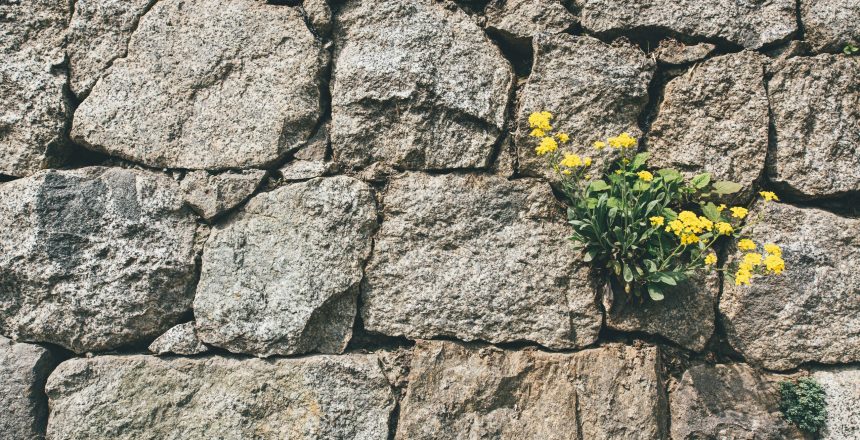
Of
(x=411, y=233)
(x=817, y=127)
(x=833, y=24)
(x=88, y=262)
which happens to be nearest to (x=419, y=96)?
(x=411, y=233)

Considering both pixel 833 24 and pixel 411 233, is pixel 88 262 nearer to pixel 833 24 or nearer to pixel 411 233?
pixel 411 233

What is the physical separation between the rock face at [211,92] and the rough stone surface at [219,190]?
5 cm

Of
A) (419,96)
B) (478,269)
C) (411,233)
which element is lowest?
(478,269)

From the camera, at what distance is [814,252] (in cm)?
224

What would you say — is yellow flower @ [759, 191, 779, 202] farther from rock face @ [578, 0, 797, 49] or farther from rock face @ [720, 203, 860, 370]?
rock face @ [578, 0, 797, 49]

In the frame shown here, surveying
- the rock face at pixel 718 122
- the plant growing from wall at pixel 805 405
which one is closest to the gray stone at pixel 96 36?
the rock face at pixel 718 122

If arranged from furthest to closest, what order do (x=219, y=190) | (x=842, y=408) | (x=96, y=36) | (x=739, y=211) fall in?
(x=96, y=36)
(x=219, y=190)
(x=842, y=408)
(x=739, y=211)

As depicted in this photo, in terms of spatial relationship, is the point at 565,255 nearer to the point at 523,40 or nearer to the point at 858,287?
the point at 523,40

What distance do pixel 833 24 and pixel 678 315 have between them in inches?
51.2

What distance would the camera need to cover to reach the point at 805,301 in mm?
2230

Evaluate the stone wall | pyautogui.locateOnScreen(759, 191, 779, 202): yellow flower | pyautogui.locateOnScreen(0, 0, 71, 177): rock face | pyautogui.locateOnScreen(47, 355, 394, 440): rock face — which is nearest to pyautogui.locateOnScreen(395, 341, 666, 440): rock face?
the stone wall

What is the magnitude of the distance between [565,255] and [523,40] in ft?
2.90

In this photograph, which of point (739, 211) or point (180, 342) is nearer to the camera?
point (739, 211)

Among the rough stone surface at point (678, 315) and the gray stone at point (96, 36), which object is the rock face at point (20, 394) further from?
the rough stone surface at point (678, 315)
